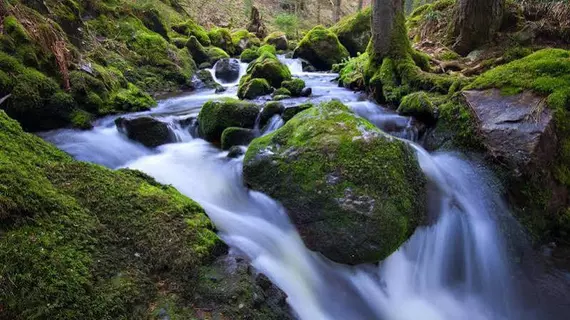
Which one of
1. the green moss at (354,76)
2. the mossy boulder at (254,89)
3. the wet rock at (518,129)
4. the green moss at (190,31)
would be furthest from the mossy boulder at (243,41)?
the wet rock at (518,129)

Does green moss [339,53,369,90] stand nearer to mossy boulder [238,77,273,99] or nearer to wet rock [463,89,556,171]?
mossy boulder [238,77,273,99]

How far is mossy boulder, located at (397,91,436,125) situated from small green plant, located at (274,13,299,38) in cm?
2006

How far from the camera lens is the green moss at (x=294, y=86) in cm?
870

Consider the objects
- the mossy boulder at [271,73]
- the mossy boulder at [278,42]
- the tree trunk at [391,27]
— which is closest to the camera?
the tree trunk at [391,27]

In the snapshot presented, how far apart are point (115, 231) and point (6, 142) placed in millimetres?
1190

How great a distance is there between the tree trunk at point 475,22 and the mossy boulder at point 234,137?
5.38 m

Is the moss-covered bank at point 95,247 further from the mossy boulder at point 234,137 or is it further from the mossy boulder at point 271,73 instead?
the mossy boulder at point 271,73

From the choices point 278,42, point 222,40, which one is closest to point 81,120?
point 222,40

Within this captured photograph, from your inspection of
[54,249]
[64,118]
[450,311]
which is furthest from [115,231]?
[64,118]

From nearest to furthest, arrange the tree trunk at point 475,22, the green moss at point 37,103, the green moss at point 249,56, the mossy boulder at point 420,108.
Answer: the green moss at point 37,103 < the mossy boulder at point 420,108 < the tree trunk at point 475,22 < the green moss at point 249,56

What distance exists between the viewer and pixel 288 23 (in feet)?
80.0

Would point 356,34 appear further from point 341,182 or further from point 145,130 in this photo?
point 341,182

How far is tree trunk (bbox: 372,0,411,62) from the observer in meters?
7.20

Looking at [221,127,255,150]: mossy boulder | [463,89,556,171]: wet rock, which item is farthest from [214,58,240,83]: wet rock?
[463,89,556,171]: wet rock
